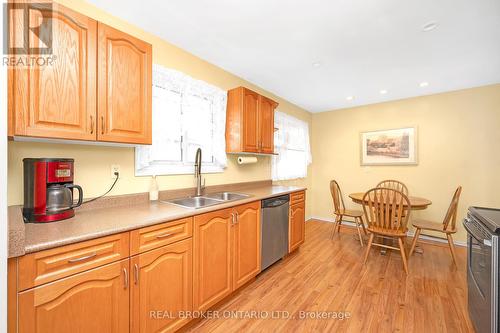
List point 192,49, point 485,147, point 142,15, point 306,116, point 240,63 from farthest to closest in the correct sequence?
point 306,116, point 485,147, point 240,63, point 192,49, point 142,15

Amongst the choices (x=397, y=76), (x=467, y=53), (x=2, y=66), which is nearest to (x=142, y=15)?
(x=2, y=66)

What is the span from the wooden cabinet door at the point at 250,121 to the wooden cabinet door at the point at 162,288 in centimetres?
139

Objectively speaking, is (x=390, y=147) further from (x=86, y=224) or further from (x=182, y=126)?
(x=86, y=224)

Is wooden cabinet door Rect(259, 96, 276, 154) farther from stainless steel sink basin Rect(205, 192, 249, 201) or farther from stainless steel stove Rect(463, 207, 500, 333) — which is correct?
stainless steel stove Rect(463, 207, 500, 333)

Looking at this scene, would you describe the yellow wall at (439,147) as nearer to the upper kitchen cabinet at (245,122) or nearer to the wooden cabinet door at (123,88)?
the upper kitchen cabinet at (245,122)

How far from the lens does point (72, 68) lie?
1.17 metres

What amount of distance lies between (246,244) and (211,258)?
0.44m

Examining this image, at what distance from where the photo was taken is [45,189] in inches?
43.6

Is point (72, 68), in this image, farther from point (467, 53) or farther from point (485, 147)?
point (485, 147)

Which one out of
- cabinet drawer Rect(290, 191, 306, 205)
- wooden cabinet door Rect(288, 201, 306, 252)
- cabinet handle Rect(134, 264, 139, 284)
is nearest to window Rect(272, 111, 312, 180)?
cabinet drawer Rect(290, 191, 306, 205)

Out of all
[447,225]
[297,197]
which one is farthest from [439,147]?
[297,197]

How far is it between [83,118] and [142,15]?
1010 millimetres

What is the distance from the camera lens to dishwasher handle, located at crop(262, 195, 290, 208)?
219 centimetres

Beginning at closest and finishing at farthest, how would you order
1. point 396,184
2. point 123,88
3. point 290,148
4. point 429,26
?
point 123,88 < point 429,26 < point 396,184 < point 290,148
